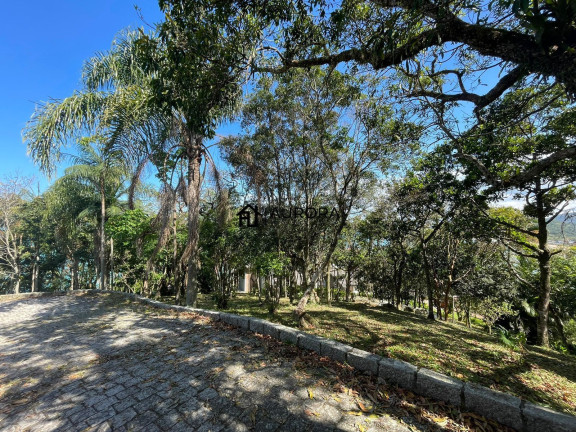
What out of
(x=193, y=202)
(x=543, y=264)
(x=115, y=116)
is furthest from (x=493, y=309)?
(x=115, y=116)

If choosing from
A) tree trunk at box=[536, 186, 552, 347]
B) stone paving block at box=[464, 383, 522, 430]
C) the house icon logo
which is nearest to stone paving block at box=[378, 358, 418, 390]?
stone paving block at box=[464, 383, 522, 430]

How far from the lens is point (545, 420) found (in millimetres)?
1907

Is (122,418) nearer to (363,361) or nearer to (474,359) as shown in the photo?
(363,361)

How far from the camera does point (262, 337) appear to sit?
423cm

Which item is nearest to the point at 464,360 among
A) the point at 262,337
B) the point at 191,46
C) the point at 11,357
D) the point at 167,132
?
the point at 262,337

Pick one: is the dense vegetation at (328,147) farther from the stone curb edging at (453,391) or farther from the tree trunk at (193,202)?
the stone curb edging at (453,391)

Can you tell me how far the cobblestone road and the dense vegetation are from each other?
8.79 ft

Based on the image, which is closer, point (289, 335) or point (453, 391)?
point (453, 391)

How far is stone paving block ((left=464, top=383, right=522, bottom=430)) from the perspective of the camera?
2.03 m

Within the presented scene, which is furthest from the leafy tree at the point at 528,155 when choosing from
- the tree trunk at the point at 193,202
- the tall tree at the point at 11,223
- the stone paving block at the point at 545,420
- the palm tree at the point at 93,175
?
the tall tree at the point at 11,223

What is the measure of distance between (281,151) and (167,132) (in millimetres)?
3853

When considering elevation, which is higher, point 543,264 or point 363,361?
point 543,264

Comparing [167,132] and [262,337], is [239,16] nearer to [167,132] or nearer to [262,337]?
[167,132]

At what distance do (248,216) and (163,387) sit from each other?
6012 millimetres
